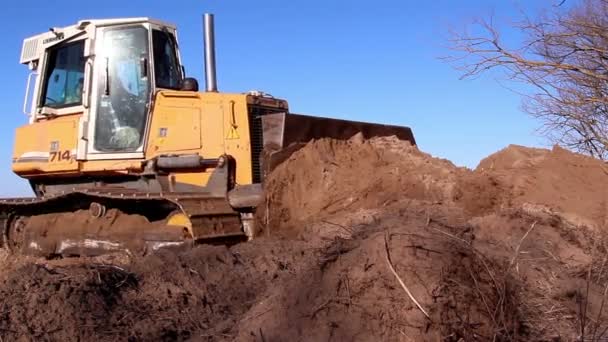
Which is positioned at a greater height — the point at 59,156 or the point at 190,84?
the point at 190,84

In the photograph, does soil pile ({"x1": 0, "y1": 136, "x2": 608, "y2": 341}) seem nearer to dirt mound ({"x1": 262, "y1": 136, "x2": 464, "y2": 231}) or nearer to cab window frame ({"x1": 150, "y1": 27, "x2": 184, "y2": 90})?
dirt mound ({"x1": 262, "y1": 136, "x2": 464, "y2": 231})

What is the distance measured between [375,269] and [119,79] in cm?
596

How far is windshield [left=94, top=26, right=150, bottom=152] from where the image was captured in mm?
8586

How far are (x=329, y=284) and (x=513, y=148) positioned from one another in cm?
479

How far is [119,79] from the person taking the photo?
8.68 meters

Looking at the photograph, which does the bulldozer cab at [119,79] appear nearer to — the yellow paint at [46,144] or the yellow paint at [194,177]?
the yellow paint at [46,144]

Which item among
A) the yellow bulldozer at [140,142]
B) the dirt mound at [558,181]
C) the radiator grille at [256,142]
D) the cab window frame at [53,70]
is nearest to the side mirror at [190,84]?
the yellow bulldozer at [140,142]

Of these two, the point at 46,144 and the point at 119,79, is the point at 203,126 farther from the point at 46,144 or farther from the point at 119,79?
the point at 46,144

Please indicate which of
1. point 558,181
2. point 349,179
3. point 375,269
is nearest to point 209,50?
point 349,179

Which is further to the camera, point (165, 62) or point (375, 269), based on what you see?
point (165, 62)

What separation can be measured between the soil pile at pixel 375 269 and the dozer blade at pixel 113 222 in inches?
23.4

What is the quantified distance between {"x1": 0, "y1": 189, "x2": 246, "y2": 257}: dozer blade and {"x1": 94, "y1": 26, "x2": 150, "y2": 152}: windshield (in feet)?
2.63

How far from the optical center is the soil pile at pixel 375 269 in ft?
11.6

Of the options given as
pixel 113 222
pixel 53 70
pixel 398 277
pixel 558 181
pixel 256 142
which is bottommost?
pixel 113 222
